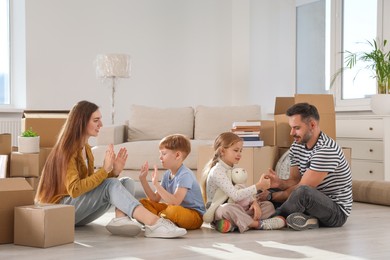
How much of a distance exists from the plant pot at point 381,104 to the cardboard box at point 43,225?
11.7 feet

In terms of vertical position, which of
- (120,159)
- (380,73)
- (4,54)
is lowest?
(120,159)

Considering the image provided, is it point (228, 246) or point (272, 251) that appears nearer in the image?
point (272, 251)

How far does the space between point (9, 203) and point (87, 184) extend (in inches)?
16.7

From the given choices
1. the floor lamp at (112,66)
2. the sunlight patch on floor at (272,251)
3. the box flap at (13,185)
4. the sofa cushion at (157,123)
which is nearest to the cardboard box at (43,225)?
the box flap at (13,185)

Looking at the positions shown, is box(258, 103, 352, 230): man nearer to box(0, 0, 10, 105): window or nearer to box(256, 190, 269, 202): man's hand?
box(256, 190, 269, 202): man's hand

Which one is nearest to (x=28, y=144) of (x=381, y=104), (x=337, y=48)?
(x=381, y=104)

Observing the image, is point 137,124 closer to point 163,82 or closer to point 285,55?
point 163,82

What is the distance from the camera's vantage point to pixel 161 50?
26.0ft

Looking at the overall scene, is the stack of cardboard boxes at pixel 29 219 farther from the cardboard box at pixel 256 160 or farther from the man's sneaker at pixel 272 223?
the cardboard box at pixel 256 160

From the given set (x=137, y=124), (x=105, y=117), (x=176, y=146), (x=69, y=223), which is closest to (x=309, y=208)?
(x=176, y=146)

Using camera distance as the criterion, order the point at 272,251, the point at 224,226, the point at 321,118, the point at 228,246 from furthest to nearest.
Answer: the point at 321,118, the point at 224,226, the point at 228,246, the point at 272,251

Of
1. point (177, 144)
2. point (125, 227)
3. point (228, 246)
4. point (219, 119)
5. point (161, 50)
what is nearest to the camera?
point (228, 246)

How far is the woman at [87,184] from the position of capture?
3.36 metres

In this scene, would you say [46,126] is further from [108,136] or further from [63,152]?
[63,152]
